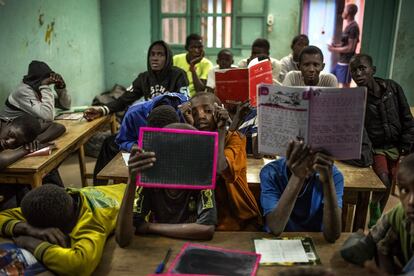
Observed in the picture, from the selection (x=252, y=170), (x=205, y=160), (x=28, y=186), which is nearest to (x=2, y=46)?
(x=28, y=186)

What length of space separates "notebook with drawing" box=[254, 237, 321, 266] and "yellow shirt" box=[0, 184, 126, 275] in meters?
A: 0.61

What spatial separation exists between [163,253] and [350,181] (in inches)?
54.6

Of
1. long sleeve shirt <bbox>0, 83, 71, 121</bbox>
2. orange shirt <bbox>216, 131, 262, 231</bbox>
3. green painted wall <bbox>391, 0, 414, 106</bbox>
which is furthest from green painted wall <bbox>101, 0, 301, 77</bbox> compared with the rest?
orange shirt <bbox>216, 131, 262, 231</bbox>

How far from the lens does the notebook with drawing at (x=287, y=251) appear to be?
58.9 inches

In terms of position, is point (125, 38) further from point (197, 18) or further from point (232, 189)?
point (232, 189)

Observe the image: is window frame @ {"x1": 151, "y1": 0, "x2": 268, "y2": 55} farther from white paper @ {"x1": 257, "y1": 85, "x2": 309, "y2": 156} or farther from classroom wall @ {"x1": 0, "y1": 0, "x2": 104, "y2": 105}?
white paper @ {"x1": 257, "y1": 85, "x2": 309, "y2": 156}

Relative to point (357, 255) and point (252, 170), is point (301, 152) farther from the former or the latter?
point (252, 170)

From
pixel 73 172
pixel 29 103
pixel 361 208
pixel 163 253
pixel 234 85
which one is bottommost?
pixel 73 172

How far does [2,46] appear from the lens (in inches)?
144

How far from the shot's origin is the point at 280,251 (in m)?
1.56

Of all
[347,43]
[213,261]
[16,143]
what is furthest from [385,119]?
[347,43]

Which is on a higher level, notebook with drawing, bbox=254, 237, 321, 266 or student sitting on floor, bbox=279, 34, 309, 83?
student sitting on floor, bbox=279, 34, 309, 83

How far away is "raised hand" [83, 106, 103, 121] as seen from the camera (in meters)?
4.00

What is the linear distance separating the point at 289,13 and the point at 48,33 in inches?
138
